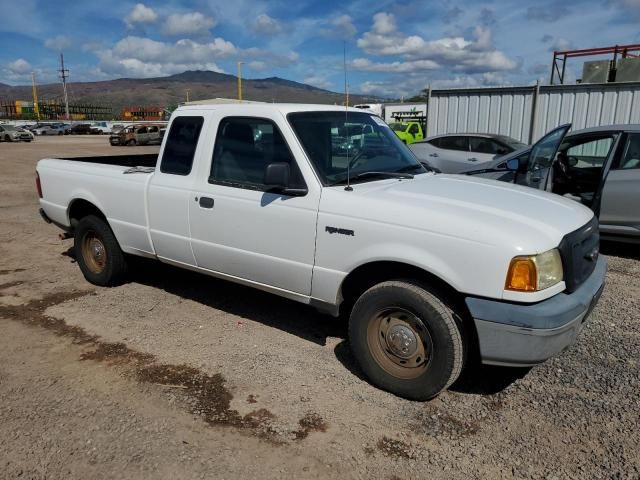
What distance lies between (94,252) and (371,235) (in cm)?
354

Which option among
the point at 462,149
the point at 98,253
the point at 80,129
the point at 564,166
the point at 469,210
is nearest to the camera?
the point at 469,210

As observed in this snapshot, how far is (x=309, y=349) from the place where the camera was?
4.17 m

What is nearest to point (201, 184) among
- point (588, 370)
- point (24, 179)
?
point (588, 370)

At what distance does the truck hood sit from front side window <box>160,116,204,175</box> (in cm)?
149

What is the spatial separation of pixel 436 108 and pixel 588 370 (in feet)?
40.9

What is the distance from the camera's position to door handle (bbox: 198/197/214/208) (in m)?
4.21

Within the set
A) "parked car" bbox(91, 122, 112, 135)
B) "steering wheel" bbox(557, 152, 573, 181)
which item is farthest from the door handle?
"parked car" bbox(91, 122, 112, 135)

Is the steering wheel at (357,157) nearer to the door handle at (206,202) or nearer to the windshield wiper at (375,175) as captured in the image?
the windshield wiper at (375,175)

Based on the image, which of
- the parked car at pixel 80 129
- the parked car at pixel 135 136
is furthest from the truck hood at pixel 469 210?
the parked car at pixel 80 129

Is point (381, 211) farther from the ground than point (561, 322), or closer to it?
farther from the ground

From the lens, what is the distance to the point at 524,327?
2910 mm

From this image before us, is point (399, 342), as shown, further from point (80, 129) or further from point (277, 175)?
point (80, 129)

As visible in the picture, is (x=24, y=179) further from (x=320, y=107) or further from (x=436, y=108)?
(x=320, y=107)

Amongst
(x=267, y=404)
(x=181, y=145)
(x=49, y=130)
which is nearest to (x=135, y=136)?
(x=49, y=130)
